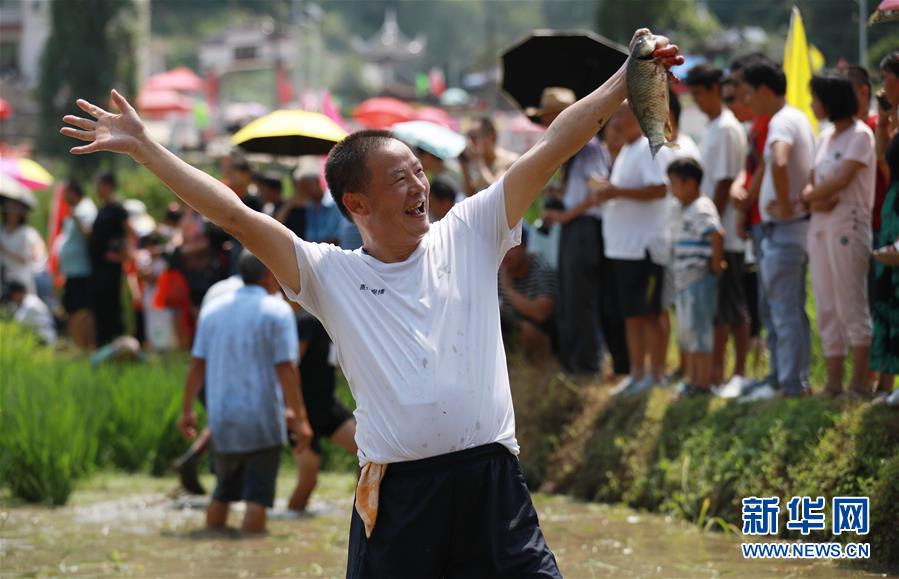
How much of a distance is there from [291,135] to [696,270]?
12.5 ft

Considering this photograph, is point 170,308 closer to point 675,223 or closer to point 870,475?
point 675,223

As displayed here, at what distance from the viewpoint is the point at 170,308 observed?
15078mm

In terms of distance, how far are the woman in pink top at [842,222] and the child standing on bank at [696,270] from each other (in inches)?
38.1

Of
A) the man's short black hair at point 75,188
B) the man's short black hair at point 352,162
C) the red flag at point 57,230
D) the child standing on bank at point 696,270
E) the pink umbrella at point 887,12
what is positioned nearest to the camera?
the man's short black hair at point 352,162

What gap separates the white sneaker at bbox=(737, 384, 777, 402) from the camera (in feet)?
28.5

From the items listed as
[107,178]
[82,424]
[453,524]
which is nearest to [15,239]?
[107,178]

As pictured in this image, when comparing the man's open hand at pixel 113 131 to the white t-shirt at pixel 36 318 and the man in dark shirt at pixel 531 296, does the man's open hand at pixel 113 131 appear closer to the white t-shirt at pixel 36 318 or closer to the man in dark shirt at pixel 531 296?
the man in dark shirt at pixel 531 296

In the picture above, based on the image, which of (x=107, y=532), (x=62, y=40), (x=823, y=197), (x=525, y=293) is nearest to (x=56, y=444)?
(x=107, y=532)

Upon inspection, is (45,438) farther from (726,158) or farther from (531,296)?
(726,158)

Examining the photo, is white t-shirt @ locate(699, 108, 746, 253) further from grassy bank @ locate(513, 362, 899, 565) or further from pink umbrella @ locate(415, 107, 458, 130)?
pink umbrella @ locate(415, 107, 458, 130)

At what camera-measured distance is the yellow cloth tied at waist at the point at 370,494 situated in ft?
14.8

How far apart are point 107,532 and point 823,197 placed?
4.76m

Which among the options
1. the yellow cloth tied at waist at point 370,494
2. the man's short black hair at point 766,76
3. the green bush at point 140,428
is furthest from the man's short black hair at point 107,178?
the yellow cloth tied at waist at point 370,494

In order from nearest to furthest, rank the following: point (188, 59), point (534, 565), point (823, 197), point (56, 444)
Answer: point (534, 565)
point (823, 197)
point (56, 444)
point (188, 59)
